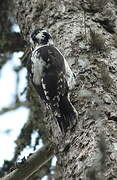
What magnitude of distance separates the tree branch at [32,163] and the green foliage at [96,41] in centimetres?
75

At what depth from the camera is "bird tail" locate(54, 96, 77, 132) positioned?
104 inches

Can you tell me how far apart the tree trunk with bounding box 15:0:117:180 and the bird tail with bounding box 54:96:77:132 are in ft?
0.13

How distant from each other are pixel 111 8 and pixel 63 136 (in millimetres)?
1346

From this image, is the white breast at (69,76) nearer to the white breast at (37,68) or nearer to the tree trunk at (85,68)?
the tree trunk at (85,68)

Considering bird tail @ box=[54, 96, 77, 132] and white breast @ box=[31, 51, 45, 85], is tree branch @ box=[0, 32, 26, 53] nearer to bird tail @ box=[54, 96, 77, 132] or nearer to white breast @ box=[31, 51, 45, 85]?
white breast @ box=[31, 51, 45, 85]

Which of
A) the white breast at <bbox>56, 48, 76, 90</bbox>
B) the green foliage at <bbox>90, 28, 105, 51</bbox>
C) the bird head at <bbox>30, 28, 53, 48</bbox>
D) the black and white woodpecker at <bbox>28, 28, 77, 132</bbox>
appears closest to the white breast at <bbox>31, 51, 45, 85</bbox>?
the black and white woodpecker at <bbox>28, 28, 77, 132</bbox>

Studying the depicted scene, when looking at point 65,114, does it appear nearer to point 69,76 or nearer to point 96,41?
point 69,76

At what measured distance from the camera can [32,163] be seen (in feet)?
10.0

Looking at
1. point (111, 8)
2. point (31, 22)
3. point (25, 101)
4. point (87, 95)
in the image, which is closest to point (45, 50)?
point (31, 22)

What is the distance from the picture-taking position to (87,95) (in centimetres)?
270

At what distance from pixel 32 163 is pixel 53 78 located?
2.06 ft

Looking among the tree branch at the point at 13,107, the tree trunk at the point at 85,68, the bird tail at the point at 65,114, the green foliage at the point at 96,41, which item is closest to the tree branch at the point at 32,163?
the tree trunk at the point at 85,68

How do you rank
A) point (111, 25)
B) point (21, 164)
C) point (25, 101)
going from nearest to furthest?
point (21, 164) < point (111, 25) < point (25, 101)

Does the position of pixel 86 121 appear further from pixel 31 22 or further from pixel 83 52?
pixel 31 22
